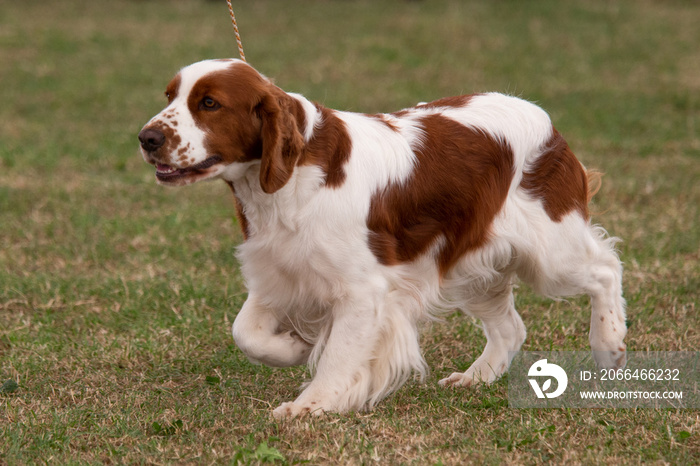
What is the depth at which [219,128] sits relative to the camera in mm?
3393

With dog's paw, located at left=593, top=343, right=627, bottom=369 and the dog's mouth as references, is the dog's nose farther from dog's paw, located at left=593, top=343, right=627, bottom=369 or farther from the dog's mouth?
dog's paw, located at left=593, top=343, right=627, bottom=369

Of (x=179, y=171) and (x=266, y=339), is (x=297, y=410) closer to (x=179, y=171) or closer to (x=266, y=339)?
(x=266, y=339)

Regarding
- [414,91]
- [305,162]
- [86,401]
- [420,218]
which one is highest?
[305,162]

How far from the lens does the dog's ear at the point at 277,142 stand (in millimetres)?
3402

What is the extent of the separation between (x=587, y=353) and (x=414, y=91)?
759 centimetres

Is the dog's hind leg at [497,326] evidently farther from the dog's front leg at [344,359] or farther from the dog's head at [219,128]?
the dog's head at [219,128]

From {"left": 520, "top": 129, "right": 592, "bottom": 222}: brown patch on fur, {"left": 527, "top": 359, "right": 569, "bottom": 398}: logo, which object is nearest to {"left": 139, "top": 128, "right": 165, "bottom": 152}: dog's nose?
{"left": 520, "top": 129, "right": 592, "bottom": 222}: brown patch on fur

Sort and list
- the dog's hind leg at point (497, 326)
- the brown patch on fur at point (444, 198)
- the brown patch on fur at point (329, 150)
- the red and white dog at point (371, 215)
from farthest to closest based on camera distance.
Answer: the dog's hind leg at point (497, 326), the brown patch on fur at point (444, 198), the brown patch on fur at point (329, 150), the red and white dog at point (371, 215)

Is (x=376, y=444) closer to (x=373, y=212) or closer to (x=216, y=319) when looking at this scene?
(x=373, y=212)

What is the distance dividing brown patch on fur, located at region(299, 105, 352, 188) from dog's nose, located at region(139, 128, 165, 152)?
0.51 meters

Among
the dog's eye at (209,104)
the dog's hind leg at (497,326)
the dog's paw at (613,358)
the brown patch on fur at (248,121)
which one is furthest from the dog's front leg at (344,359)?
the dog's paw at (613,358)

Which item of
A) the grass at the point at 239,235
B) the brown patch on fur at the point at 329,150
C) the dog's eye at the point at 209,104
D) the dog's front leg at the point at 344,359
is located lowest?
the grass at the point at 239,235

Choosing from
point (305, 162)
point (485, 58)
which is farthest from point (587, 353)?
point (485, 58)

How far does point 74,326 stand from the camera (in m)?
4.89
